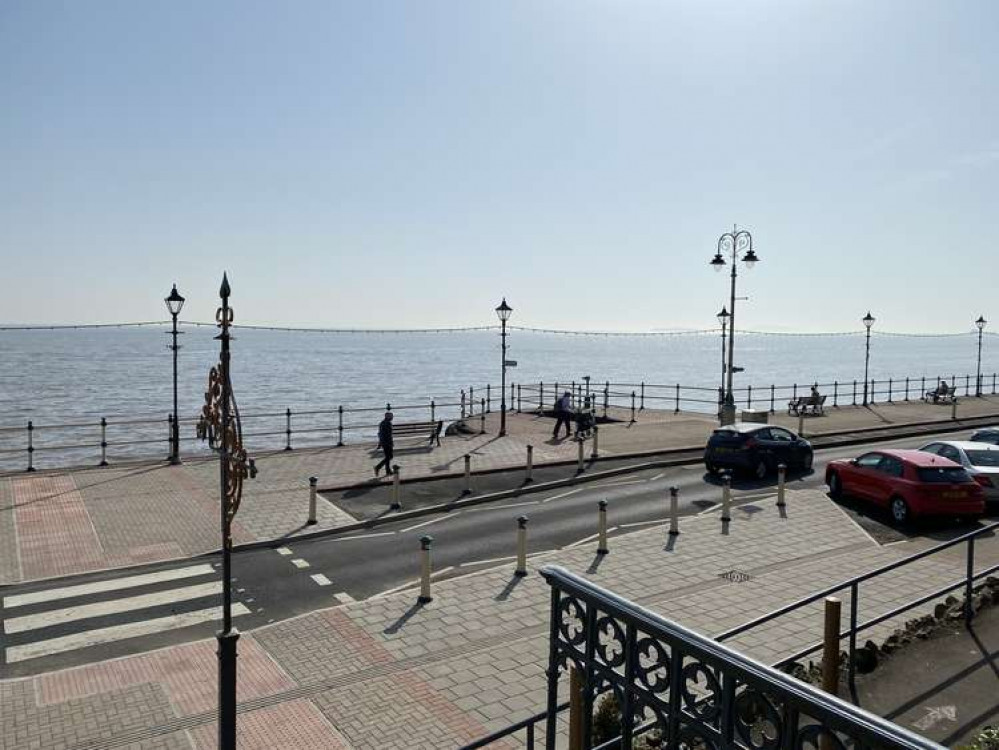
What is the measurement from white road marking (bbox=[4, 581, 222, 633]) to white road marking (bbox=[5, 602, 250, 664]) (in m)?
0.63

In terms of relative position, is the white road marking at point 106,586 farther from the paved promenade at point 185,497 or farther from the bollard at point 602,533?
the bollard at point 602,533

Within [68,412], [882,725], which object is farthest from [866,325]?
[68,412]

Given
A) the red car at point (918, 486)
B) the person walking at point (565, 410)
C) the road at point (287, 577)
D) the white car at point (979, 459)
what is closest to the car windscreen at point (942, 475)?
the red car at point (918, 486)

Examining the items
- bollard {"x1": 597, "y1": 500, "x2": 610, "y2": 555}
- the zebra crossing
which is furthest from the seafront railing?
the zebra crossing

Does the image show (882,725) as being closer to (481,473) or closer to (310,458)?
(481,473)

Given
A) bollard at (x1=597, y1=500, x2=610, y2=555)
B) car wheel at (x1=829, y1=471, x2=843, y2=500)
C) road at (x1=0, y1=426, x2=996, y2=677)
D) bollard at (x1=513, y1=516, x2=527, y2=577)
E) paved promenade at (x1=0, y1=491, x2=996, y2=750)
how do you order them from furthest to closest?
car wheel at (x1=829, y1=471, x2=843, y2=500) < bollard at (x1=597, y1=500, x2=610, y2=555) < bollard at (x1=513, y1=516, x2=527, y2=577) < road at (x1=0, y1=426, x2=996, y2=677) < paved promenade at (x1=0, y1=491, x2=996, y2=750)

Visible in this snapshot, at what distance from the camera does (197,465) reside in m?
23.1

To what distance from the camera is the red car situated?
53.3 ft

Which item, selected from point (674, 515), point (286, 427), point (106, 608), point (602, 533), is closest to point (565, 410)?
point (674, 515)

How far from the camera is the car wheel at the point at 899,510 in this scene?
16614 mm

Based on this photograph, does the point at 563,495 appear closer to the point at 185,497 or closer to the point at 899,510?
the point at 899,510

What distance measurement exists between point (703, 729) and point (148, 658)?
8211 millimetres

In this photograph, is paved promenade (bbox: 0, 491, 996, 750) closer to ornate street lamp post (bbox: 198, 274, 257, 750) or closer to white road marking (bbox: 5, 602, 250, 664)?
white road marking (bbox: 5, 602, 250, 664)

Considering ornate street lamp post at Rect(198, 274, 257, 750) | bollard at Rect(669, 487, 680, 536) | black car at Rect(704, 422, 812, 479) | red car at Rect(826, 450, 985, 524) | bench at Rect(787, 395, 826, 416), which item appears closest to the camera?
ornate street lamp post at Rect(198, 274, 257, 750)
